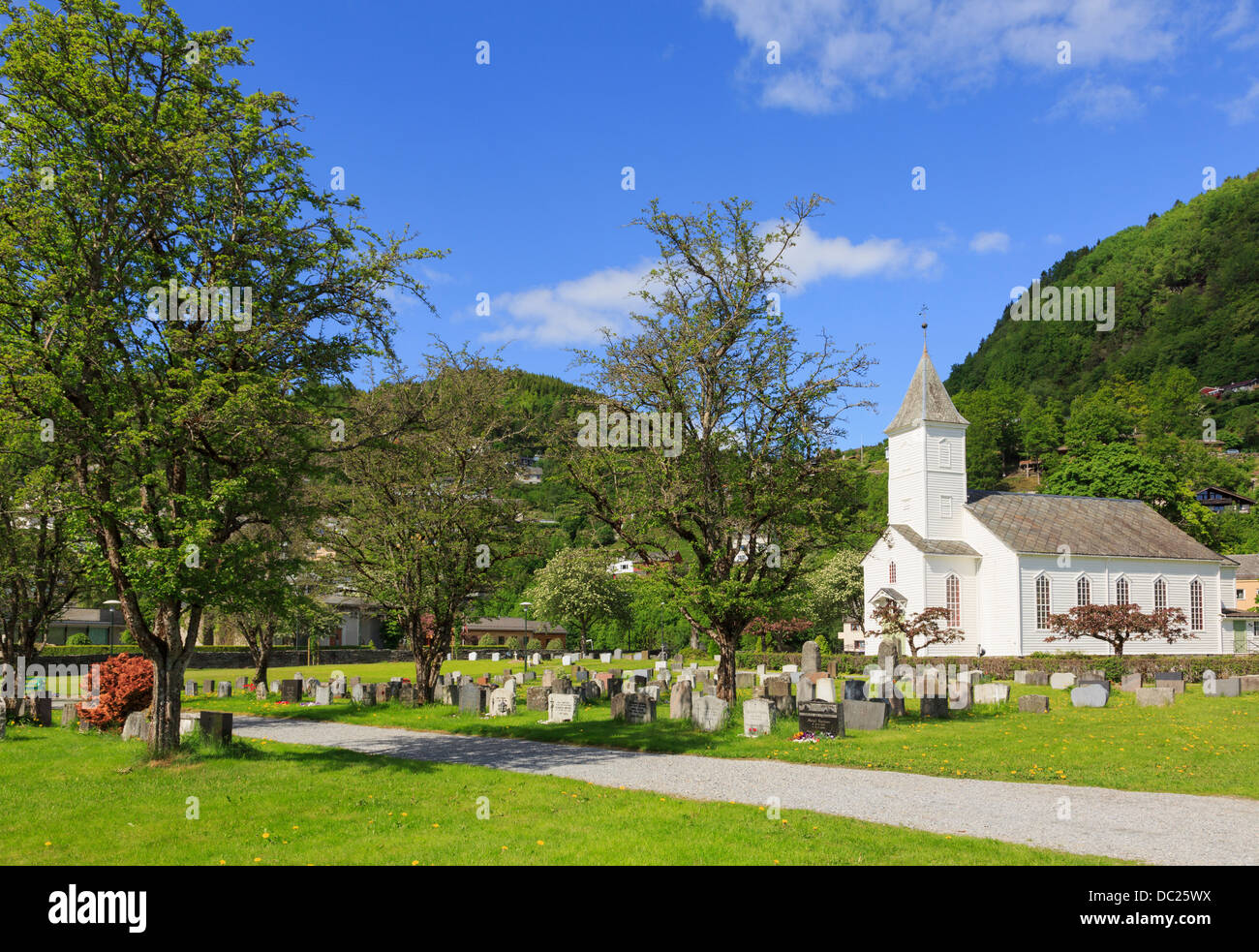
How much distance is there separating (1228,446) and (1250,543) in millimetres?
43932

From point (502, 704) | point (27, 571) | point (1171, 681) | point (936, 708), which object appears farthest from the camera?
point (1171, 681)

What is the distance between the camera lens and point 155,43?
572 inches

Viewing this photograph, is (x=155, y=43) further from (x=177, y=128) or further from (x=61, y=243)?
(x=61, y=243)

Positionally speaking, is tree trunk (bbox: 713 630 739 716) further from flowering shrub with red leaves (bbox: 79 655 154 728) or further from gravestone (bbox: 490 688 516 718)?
flowering shrub with red leaves (bbox: 79 655 154 728)

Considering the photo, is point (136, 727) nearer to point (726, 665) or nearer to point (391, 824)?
point (391, 824)

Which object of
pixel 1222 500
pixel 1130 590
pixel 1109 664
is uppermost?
pixel 1222 500

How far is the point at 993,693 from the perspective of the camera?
27.5 m

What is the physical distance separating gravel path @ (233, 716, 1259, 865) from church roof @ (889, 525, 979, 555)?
120 feet

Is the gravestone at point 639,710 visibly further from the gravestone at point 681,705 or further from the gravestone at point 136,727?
the gravestone at point 136,727

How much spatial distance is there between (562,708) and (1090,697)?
15.0 m

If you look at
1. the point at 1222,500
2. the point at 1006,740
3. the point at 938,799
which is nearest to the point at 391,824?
the point at 938,799

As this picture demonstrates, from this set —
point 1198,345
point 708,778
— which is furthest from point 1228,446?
point 708,778
